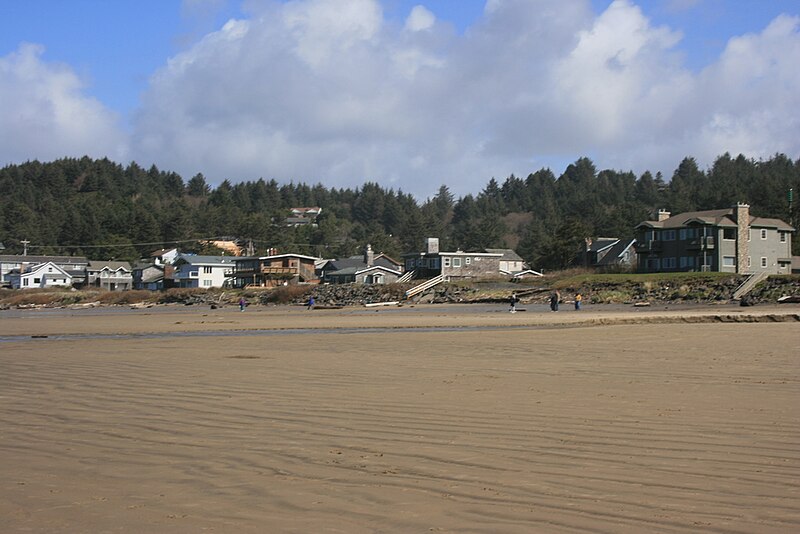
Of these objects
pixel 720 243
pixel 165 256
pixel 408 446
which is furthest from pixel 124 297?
pixel 408 446

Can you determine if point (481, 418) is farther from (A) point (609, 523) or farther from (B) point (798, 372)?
(B) point (798, 372)

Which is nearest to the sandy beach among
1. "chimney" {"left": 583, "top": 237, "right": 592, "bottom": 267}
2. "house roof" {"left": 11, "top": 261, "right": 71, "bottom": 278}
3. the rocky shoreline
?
the rocky shoreline

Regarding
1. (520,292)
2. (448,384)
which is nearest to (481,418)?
(448,384)

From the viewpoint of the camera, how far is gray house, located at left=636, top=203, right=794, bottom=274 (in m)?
69.2

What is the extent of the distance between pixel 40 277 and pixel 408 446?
404 feet

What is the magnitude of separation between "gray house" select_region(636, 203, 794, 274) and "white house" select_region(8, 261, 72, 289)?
87857 millimetres

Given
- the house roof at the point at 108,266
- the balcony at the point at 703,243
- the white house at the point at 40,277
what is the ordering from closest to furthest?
the balcony at the point at 703,243, the white house at the point at 40,277, the house roof at the point at 108,266

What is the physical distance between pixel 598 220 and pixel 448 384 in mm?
110357

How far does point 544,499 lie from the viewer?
6219mm

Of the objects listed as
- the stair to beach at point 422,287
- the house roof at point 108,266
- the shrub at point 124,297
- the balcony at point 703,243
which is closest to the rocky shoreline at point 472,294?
the shrub at point 124,297

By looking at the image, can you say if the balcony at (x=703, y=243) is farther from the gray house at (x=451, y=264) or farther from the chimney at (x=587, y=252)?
the gray house at (x=451, y=264)

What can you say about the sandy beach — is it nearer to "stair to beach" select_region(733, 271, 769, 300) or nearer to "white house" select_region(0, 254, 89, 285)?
"stair to beach" select_region(733, 271, 769, 300)

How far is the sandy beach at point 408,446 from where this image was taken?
5.96 m

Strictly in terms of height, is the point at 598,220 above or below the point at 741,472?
above
